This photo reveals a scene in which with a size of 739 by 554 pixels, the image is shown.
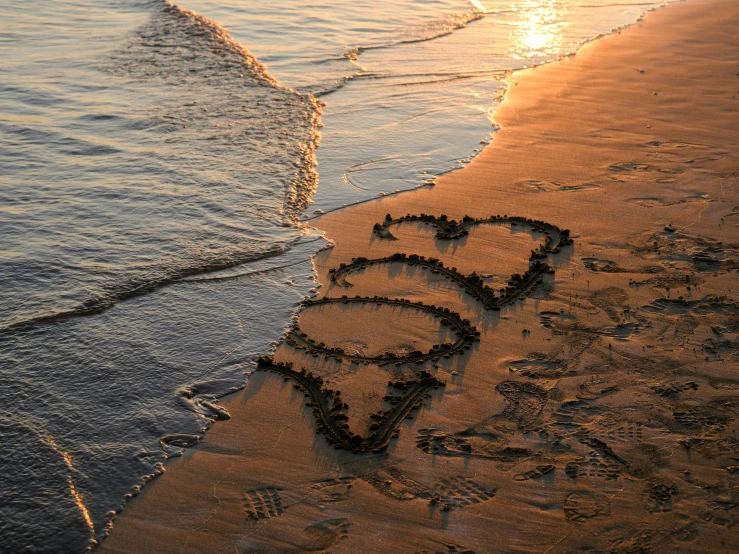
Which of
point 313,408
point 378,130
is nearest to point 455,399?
point 313,408

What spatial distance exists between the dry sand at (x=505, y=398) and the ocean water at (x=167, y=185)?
13.4 inches

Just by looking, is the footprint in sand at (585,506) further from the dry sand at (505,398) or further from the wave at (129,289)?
the wave at (129,289)

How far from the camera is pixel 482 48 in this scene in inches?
475

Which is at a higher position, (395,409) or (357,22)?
(357,22)

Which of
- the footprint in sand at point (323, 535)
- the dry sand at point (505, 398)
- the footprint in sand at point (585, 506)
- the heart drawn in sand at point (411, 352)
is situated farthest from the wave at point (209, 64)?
the footprint in sand at point (585, 506)

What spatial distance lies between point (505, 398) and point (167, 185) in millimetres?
3939

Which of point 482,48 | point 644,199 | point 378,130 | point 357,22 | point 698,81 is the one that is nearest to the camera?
point 644,199

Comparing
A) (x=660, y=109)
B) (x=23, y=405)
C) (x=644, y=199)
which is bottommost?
(x=23, y=405)

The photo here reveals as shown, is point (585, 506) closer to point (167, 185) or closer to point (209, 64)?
point (167, 185)

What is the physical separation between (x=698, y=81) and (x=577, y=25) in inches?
186

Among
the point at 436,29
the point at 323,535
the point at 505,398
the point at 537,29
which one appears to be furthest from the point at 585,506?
the point at 537,29

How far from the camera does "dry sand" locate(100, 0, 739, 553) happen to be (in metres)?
3.26

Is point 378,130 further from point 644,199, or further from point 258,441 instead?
point 258,441

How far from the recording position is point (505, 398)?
4027 millimetres
